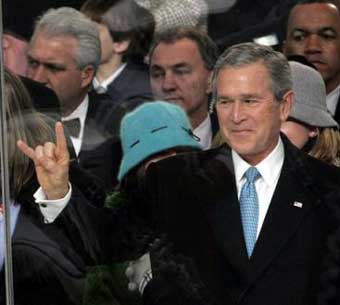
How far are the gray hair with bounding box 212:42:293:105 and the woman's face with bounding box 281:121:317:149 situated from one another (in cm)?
14

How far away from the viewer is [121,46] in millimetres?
4391

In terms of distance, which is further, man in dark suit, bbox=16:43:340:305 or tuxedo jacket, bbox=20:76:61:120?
tuxedo jacket, bbox=20:76:61:120

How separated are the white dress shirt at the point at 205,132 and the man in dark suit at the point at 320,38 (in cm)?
39

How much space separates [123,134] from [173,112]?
20 centimetres

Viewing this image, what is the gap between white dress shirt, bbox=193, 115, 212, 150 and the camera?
14.1ft

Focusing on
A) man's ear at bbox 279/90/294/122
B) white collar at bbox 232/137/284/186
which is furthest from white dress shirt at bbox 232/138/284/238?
man's ear at bbox 279/90/294/122

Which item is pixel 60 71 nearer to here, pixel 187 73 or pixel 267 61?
pixel 187 73

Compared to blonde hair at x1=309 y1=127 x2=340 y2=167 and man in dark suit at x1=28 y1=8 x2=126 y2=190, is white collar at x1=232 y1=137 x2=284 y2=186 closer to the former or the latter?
blonde hair at x1=309 y1=127 x2=340 y2=167

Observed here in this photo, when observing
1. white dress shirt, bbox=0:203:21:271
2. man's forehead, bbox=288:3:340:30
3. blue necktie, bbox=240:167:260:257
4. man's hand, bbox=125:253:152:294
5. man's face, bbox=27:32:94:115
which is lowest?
man's hand, bbox=125:253:152:294

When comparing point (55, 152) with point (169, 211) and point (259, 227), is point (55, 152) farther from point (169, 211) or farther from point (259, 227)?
point (259, 227)

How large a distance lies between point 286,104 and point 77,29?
2.70 feet

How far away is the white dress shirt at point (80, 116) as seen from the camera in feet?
14.5

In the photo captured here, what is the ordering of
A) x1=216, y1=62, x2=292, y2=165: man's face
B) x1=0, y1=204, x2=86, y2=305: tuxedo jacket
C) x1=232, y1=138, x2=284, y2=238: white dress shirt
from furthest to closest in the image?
1. x1=0, y1=204, x2=86, y2=305: tuxedo jacket
2. x1=232, y1=138, x2=284, y2=238: white dress shirt
3. x1=216, y1=62, x2=292, y2=165: man's face

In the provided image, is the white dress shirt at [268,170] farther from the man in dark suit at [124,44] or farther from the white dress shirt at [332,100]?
the man in dark suit at [124,44]
